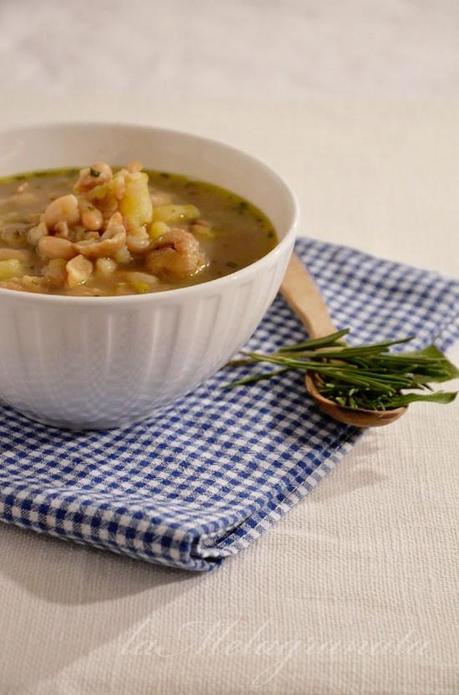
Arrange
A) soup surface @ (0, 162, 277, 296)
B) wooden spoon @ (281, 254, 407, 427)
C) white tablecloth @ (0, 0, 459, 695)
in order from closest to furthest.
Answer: white tablecloth @ (0, 0, 459, 695)
soup surface @ (0, 162, 277, 296)
wooden spoon @ (281, 254, 407, 427)

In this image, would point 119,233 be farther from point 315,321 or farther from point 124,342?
point 315,321

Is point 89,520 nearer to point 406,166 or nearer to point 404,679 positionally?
point 404,679

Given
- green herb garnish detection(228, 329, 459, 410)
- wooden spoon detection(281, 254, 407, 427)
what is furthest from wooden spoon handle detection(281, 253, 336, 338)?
green herb garnish detection(228, 329, 459, 410)

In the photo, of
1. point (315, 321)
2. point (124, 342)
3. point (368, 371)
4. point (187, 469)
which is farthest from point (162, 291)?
point (315, 321)

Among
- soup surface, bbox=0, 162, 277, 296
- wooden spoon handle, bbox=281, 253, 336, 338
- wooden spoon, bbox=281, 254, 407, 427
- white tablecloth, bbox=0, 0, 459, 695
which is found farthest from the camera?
wooden spoon handle, bbox=281, 253, 336, 338

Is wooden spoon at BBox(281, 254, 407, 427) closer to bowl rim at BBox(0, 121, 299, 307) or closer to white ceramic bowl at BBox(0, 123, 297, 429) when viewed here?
white ceramic bowl at BBox(0, 123, 297, 429)

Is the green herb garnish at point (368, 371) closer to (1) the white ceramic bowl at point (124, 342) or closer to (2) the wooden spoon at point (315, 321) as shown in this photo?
(2) the wooden spoon at point (315, 321)

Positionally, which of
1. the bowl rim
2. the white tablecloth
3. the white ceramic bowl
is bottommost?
the white tablecloth

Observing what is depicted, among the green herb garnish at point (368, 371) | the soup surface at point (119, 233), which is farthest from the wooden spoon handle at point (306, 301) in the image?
the soup surface at point (119, 233)
